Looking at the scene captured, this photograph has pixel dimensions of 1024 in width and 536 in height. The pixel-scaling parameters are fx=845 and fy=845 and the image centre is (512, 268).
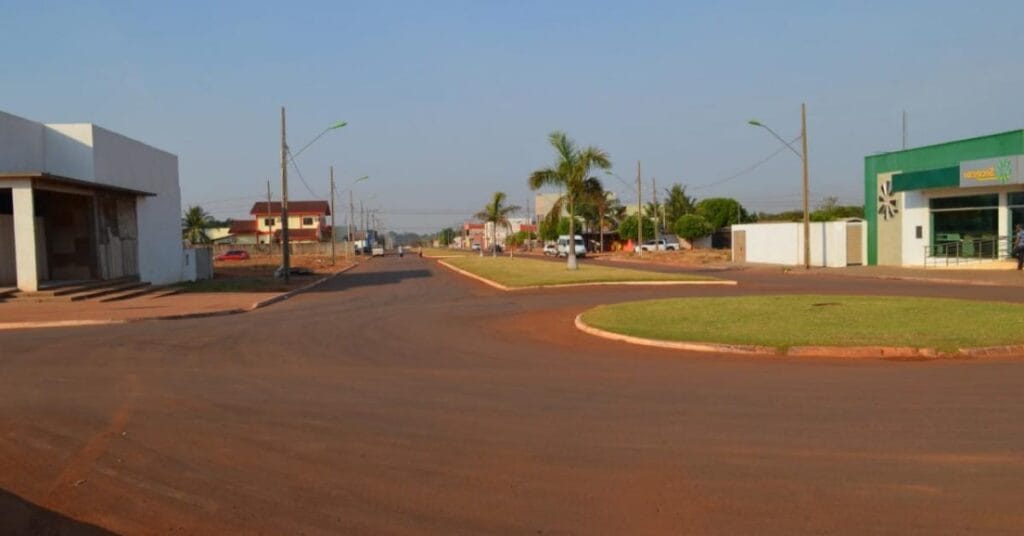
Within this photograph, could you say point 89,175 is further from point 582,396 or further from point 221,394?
point 582,396

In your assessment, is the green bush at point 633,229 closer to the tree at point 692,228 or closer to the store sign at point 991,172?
the tree at point 692,228

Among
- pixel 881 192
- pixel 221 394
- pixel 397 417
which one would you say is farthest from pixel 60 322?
pixel 881 192

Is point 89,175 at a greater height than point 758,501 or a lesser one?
greater

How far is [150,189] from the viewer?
38.8 meters

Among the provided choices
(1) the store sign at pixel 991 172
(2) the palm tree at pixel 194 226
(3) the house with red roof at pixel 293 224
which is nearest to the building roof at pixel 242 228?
(3) the house with red roof at pixel 293 224

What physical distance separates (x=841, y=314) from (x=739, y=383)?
24.6 feet

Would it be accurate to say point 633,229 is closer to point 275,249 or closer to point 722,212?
point 722,212

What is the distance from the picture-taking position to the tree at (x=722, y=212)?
8862cm

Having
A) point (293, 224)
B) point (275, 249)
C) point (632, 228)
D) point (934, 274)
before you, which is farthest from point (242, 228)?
point (934, 274)

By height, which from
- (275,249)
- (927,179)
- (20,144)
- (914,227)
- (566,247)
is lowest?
(566,247)

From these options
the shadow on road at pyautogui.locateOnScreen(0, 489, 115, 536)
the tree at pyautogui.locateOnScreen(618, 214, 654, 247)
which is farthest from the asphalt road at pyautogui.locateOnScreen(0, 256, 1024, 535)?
the tree at pyautogui.locateOnScreen(618, 214, 654, 247)

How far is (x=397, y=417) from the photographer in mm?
8312

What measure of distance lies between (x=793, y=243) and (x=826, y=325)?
34.5m

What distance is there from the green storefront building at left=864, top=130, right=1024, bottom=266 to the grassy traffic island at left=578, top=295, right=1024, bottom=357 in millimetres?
19328
